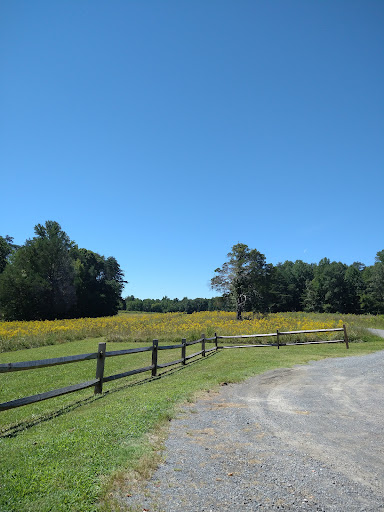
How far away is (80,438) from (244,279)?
119 ft

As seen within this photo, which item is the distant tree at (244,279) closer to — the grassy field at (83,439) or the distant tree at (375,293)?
the grassy field at (83,439)

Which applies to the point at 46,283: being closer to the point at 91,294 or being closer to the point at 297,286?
the point at 91,294

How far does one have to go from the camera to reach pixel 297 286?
96.9m

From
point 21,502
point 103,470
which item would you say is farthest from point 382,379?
point 21,502

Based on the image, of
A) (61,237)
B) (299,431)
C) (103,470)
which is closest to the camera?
(103,470)

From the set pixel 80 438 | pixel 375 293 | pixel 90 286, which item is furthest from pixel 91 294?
pixel 375 293

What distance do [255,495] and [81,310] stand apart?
2267 inches

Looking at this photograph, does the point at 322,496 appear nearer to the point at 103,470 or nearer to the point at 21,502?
the point at 103,470

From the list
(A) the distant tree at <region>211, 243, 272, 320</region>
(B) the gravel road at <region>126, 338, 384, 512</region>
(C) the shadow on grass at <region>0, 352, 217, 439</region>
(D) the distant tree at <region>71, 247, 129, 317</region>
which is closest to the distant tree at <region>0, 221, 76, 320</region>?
(D) the distant tree at <region>71, 247, 129, 317</region>

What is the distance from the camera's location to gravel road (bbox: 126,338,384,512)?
10.8 ft

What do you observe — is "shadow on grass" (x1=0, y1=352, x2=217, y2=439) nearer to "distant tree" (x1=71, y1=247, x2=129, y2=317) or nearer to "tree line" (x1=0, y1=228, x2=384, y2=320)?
"tree line" (x1=0, y1=228, x2=384, y2=320)

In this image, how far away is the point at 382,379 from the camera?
32.1 feet

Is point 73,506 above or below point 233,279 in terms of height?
below

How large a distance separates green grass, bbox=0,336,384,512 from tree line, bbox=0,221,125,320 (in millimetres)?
40555
